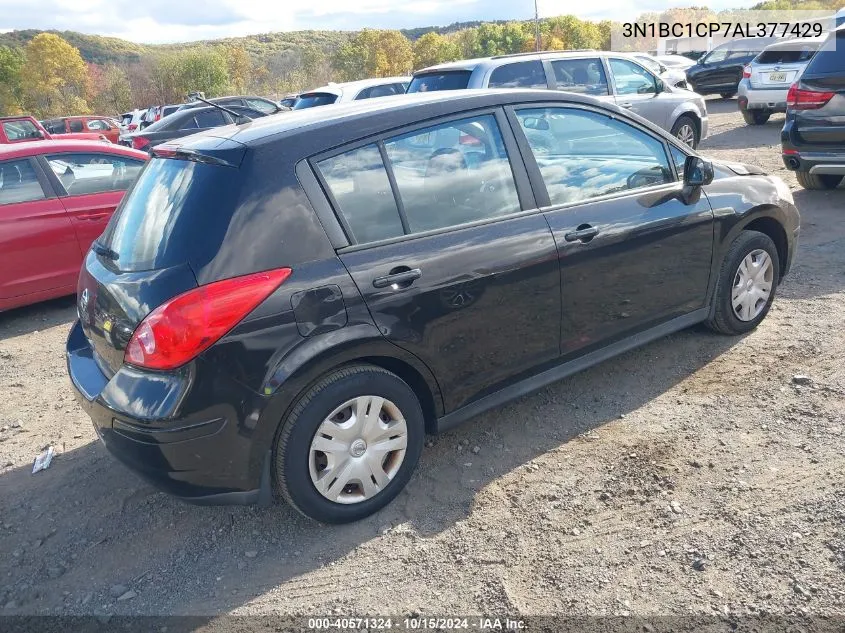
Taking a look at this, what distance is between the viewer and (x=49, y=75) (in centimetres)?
4769

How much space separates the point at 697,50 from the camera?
36219 millimetres

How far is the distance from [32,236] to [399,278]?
4.54m

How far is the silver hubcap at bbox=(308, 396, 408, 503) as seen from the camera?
2.94 m

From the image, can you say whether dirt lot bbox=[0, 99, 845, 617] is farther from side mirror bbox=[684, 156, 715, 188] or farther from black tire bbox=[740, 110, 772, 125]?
black tire bbox=[740, 110, 772, 125]

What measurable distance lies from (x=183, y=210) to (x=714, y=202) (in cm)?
304

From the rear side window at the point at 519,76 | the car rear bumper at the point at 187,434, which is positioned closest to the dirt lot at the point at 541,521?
the car rear bumper at the point at 187,434

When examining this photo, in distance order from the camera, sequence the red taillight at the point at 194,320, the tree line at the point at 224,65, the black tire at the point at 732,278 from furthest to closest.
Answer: the tree line at the point at 224,65, the black tire at the point at 732,278, the red taillight at the point at 194,320

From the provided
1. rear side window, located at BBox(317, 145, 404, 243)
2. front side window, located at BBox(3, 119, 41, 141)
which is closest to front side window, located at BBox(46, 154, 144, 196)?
rear side window, located at BBox(317, 145, 404, 243)

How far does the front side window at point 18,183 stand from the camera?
609 cm

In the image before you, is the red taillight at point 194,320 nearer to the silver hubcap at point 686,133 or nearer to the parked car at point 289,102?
the silver hubcap at point 686,133

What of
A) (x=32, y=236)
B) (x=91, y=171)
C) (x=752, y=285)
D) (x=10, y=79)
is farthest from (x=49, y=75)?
(x=752, y=285)

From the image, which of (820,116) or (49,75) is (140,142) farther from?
(49,75)

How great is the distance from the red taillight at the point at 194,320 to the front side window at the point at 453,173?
849mm

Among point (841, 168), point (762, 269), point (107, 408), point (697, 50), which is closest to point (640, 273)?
point (762, 269)
